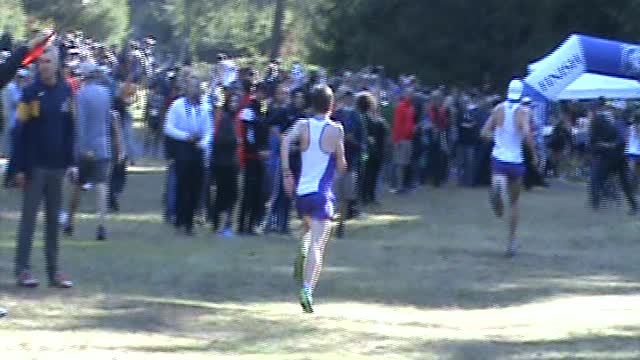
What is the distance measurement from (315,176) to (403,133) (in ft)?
48.6

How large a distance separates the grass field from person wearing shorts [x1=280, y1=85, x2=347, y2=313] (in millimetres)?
452

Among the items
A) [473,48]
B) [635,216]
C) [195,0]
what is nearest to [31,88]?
[635,216]

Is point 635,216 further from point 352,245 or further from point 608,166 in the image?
point 352,245

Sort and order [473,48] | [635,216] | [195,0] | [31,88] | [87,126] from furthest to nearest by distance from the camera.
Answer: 1. [195,0]
2. [473,48]
3. [635,216]
4. [87,126]
5. [31,88]

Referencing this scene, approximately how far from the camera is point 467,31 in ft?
153

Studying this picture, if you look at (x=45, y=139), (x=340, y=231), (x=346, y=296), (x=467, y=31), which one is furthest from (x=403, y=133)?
(x=467, y=31)

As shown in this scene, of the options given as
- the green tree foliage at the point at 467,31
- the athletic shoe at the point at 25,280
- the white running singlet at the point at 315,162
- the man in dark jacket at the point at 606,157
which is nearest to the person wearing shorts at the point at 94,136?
the athletic shoe at the point at 25,280

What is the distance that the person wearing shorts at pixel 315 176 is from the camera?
1211 cm

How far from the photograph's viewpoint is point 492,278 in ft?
51.1

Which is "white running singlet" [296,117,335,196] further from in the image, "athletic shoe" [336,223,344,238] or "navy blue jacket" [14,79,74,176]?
"athletic shoe" [336,223,344,238]

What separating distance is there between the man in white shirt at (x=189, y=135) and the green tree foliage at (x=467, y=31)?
1036 inches

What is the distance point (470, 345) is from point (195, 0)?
5398cm

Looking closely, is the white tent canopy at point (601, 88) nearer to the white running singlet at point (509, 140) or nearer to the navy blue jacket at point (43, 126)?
the white running singlet at point (509, 140)

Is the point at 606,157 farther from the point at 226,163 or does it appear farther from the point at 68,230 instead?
the point at 68,230
